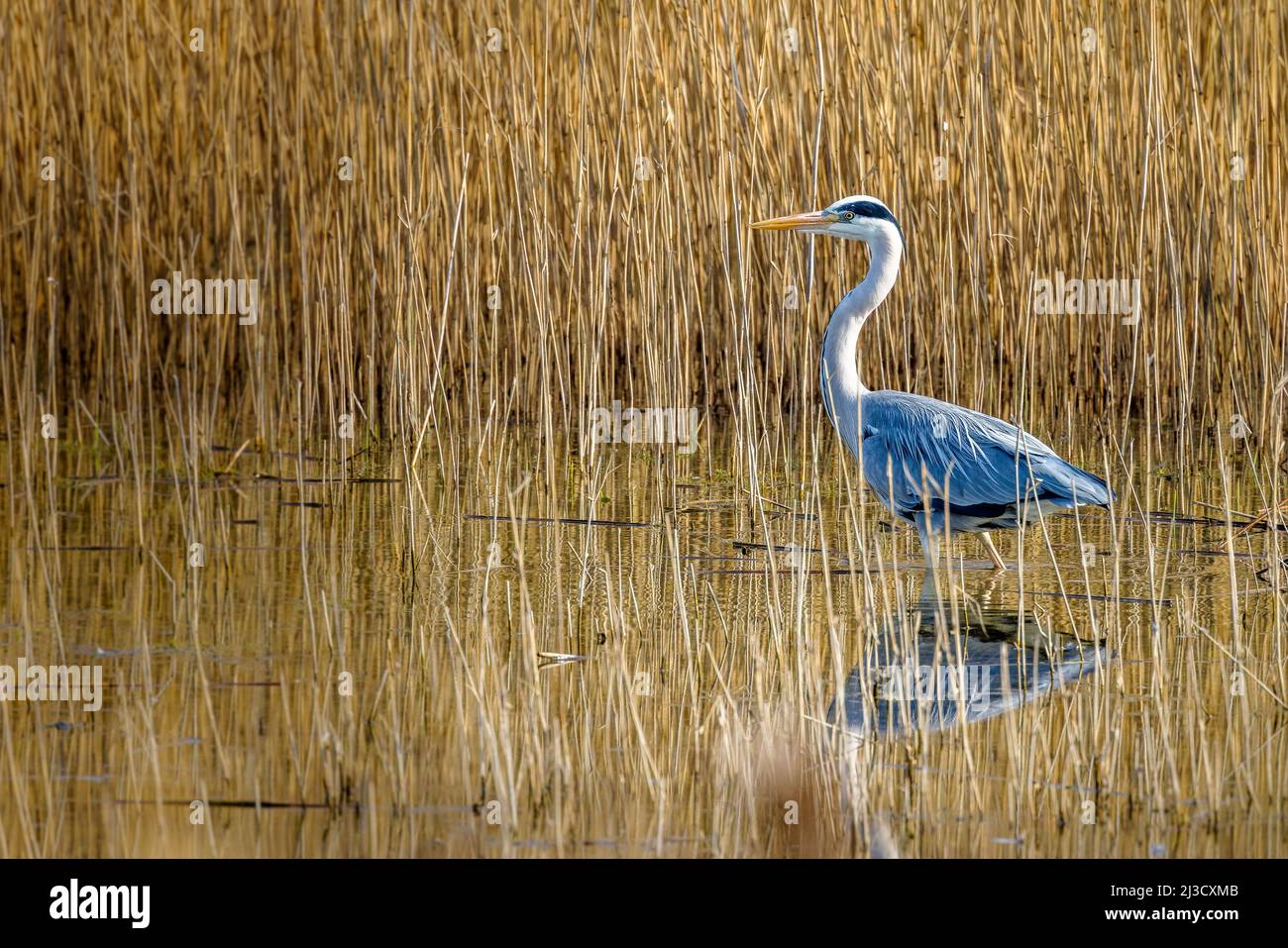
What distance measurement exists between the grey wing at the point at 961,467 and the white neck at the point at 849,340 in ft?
0.23

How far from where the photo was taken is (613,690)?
3.07 m

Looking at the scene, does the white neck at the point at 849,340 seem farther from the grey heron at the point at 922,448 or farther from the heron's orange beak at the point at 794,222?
the heron's orange beak at the point at 794,222

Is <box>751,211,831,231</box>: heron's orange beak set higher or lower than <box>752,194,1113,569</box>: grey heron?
higher

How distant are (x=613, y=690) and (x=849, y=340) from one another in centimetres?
177

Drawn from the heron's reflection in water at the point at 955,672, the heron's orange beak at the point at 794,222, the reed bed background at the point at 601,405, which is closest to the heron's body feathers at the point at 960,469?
the reed bed background at the point at 601,405

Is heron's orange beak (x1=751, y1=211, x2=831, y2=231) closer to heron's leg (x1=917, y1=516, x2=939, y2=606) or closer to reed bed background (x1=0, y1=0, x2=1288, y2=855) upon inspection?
reed bed background (x1=0, y1=0, x2=1288, y2=855)

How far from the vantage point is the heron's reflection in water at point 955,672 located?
2910 mm

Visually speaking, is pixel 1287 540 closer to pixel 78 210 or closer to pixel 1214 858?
pixel 1214 858

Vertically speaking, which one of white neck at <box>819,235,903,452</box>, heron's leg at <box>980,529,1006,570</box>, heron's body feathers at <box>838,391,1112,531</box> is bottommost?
heron's leg at <box>980,529,1006,570</box>

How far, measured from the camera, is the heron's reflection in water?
2910 mm

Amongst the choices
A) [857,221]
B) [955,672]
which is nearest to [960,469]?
[857,221]

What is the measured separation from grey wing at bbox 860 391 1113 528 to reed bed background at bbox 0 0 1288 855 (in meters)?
0.14

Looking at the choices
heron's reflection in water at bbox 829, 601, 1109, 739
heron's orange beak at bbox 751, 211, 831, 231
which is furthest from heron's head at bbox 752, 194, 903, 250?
heron's reflection in water at bbox 829, 601, 1109, 739

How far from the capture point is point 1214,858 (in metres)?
2.34
